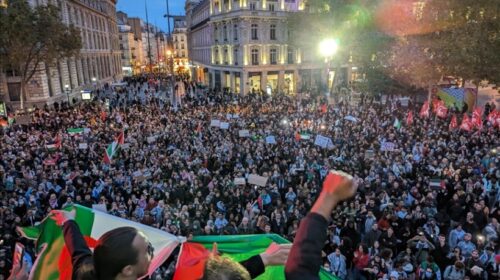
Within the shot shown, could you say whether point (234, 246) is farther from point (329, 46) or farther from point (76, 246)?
point (329, 46)

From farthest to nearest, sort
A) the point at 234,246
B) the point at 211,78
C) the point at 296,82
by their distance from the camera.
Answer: the point at 211,78 → the point at 296,82 → the point at 234,246

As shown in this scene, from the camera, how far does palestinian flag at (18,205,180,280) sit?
4.38m

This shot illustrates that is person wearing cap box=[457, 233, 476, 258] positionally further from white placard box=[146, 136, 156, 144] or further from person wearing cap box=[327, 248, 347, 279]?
white placard box=[146, 136, 156, 144]

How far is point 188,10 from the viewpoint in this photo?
295 ft

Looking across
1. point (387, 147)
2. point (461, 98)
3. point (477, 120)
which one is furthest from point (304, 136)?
point (461, 98)

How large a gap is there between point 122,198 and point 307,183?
21.7 feet

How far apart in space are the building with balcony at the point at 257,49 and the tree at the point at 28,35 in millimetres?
21625

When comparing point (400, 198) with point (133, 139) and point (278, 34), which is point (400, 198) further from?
point (278, 34)

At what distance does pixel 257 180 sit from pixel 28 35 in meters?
26.6

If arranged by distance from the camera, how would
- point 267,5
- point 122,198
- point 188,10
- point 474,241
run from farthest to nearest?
point 188,10 < point 267,5 < point 122,198 < point 474,241

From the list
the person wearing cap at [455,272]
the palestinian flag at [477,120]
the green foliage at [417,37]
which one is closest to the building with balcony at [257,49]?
the green foliage at [417,37]

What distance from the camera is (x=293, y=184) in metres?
14.6

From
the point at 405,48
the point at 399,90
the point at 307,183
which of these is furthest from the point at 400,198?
the point at 399,90

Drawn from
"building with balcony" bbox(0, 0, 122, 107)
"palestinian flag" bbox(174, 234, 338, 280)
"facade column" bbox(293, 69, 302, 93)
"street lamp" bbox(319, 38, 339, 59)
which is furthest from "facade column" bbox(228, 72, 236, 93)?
"palestinian flag" bbox(174, 234, 338, 280)
